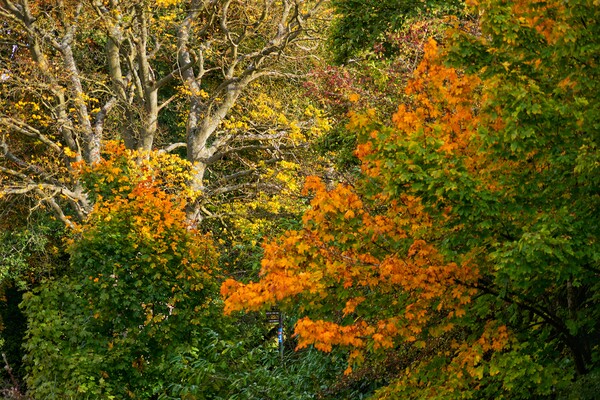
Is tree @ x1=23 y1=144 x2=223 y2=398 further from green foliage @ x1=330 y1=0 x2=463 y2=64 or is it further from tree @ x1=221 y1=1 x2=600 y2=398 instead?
tree @ x1=221 y1=1 x2=600 y2=398

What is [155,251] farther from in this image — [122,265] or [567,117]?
[567,117]

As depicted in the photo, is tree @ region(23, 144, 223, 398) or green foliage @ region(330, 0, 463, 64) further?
tree @ region(23, 144, 223, 398)

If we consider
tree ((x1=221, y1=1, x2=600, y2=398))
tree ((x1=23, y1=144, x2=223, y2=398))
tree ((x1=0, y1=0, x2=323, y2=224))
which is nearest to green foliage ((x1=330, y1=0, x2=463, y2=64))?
tree ((x1=23, y1=144, x2=223, y2=398))

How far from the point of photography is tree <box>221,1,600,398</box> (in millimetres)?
6879

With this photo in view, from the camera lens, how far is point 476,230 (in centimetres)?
755

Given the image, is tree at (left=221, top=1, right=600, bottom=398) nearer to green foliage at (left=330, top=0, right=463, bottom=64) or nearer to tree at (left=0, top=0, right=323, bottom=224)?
green foliage at (left=330, top=0, right=463, bottom=64)

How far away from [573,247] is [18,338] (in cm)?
2016

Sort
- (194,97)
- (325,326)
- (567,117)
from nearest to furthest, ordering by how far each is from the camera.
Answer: (567,117), (325,326), (194,97)

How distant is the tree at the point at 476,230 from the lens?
6879 mm

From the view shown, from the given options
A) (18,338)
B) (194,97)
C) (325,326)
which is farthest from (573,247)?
(18,338)

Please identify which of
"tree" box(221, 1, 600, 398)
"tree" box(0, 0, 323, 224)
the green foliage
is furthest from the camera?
"tree" box(0, 0, 323, 224)

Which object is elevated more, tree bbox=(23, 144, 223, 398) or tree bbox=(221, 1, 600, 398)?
tree bbox=(221, 1, 600, 398)

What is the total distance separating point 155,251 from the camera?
14.5 meters

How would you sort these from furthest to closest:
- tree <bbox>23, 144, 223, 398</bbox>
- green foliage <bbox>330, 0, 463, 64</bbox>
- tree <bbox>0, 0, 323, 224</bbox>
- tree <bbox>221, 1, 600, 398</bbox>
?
tree <bbox>0, 0, 323, 224</bbox> → tree <bbox>23, 144, 223, 398</bbox> → green foliage <bbox>330, 0, 463, 64</bbox> → tree <bbox>221, 1, 600, 398</bbox>
